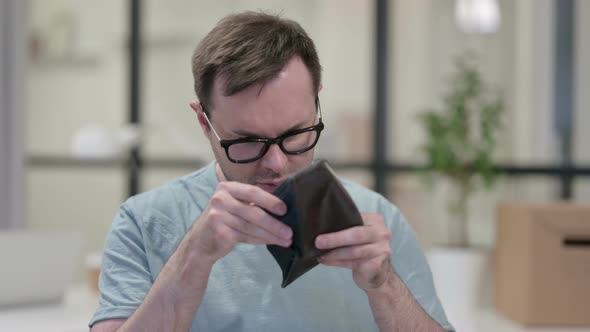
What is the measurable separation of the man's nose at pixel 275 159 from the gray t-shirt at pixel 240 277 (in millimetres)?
257

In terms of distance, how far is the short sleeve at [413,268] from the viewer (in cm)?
145

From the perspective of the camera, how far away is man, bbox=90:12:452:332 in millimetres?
1131

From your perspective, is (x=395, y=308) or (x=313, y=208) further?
(x=395, y=308)

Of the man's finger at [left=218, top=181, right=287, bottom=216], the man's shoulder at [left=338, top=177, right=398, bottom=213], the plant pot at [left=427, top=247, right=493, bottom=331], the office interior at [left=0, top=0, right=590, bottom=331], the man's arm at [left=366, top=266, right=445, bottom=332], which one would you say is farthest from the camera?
the office interior at [left=0, top=0, right=590, bottom=331]

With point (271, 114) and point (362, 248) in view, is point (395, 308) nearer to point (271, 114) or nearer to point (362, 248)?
point (362, 248)

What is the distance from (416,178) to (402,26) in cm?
63

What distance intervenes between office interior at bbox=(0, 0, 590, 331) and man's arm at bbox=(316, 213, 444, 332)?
98 cm

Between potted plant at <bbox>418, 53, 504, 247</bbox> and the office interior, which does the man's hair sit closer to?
the office interior

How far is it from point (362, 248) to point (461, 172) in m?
1.63

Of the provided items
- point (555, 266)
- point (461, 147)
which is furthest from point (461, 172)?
point (555, 266)

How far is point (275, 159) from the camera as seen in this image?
4.05 feet

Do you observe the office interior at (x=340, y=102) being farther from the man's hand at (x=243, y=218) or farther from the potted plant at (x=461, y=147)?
the man's hand at (x=243, y=218)

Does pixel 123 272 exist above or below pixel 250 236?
below

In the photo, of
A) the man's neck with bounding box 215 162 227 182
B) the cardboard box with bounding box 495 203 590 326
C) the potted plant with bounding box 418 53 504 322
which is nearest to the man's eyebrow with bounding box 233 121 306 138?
the man's neck with bounding box 215 162 227 182
